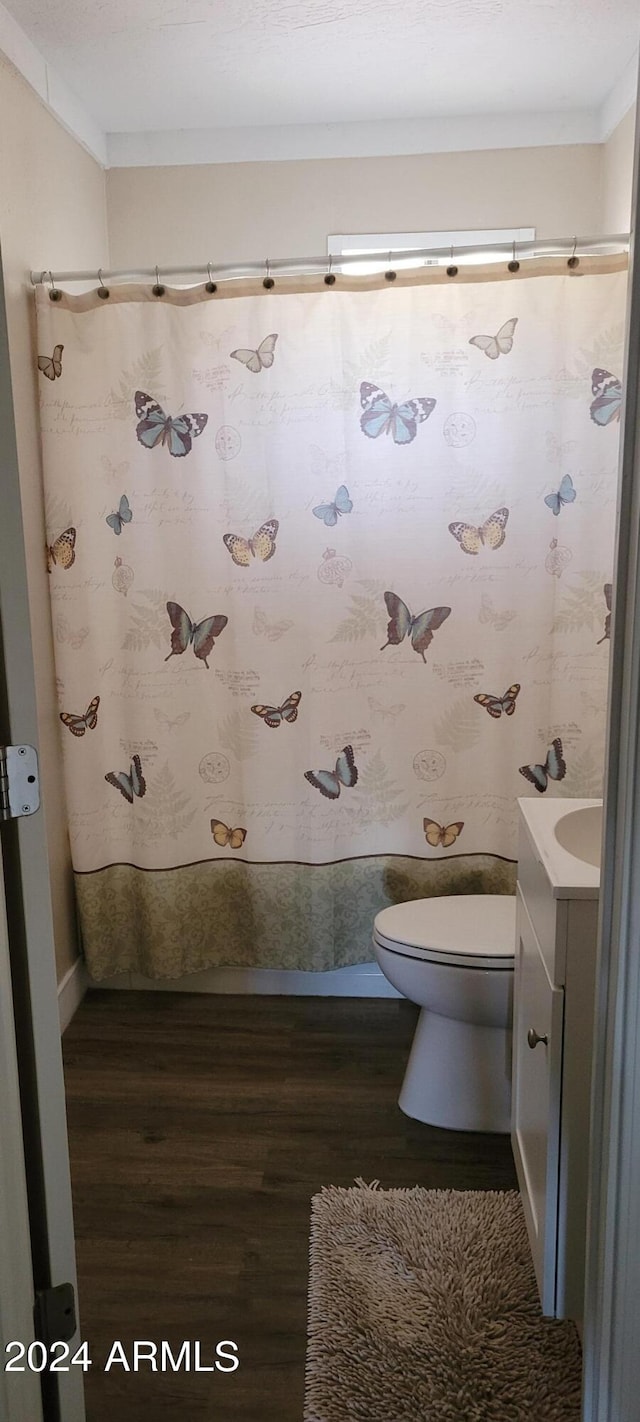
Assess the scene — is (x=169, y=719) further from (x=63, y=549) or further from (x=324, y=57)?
(x=324, y=57)

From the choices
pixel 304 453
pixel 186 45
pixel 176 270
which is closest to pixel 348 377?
pixel 304 453

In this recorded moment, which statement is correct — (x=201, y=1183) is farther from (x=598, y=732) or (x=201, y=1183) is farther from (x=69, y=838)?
(x=598, y=732)

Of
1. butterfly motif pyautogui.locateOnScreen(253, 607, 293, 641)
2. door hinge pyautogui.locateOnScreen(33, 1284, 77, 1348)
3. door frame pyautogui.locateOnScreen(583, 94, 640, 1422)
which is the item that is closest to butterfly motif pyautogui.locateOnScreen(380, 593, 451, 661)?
butterfly motif pyautogui.locateOnScreen(253, 607, 293, 641)

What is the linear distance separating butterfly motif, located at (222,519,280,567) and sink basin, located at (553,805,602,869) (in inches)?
42.7

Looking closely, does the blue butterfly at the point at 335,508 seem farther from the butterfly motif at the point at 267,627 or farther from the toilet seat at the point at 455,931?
the toilet seat at the point at 455,931

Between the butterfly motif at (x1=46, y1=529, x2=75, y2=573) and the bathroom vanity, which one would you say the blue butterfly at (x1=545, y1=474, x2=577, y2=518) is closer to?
the bathroom vanity

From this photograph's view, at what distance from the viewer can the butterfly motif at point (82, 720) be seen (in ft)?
8.54

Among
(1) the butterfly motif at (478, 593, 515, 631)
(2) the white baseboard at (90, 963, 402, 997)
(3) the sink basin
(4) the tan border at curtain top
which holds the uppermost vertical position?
(4) the tan border at curtain top

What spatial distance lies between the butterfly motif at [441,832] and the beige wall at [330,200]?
1717 mm

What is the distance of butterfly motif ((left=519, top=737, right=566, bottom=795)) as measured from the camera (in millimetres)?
2539

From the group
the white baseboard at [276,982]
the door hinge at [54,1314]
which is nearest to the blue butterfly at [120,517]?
the white baseboard at [276,982]

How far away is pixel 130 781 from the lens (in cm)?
265

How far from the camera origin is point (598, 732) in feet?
8.25

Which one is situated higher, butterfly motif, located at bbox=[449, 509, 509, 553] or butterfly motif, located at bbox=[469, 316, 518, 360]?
butterfly motif, located at bbox=[469, 316, 518, 360]
